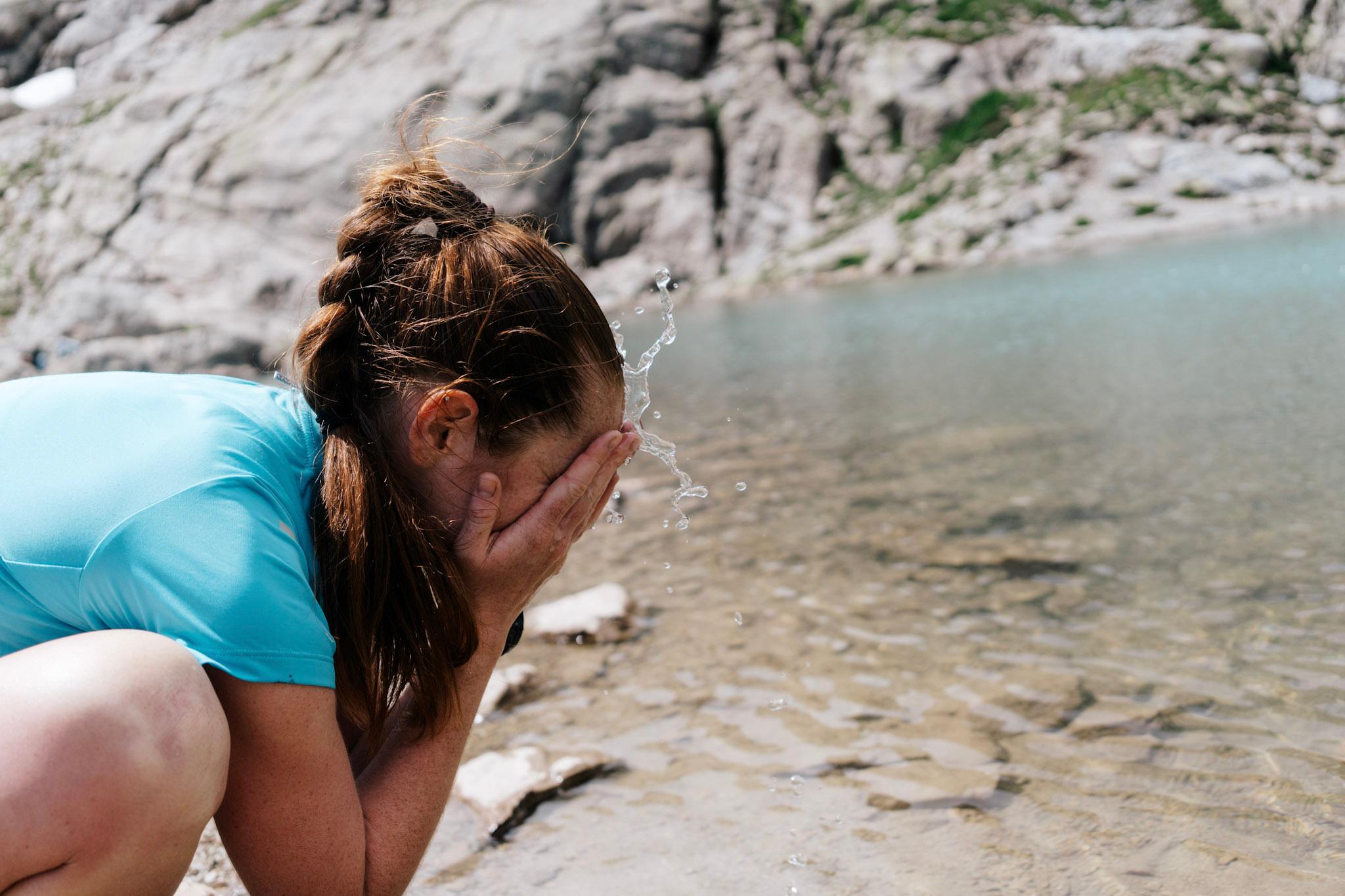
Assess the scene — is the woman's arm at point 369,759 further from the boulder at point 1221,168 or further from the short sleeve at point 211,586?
the boulder at point 1221,168

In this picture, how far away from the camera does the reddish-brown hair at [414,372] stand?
5.80ft

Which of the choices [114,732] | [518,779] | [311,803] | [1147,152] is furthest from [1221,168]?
[114,732]

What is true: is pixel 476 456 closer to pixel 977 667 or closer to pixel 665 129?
pixel 977 667

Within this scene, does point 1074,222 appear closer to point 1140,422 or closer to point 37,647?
point 1140,422

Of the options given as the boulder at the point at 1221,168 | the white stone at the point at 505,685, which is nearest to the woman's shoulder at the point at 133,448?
the white stone at the point at 505,685

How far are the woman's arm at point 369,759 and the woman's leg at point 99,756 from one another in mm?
91

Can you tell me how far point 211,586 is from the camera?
1.45 metres

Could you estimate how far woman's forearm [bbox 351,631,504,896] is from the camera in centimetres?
181

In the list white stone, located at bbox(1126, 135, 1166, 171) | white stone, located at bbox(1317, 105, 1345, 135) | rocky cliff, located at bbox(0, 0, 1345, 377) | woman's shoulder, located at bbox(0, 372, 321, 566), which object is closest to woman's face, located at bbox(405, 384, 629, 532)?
woman's shoulder, located at bbox(0, 372, 321, 566)

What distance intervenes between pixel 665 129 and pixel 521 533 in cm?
5601

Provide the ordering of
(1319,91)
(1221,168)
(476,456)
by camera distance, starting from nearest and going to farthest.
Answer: (476,456) < (1221,168) < (1319,91)

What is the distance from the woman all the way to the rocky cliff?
40.7 m

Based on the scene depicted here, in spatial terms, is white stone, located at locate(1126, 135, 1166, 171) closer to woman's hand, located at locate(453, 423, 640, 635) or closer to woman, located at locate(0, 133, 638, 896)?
woman's hand, located at locate(453, 423, 640, 635)

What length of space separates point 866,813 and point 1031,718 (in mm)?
806
